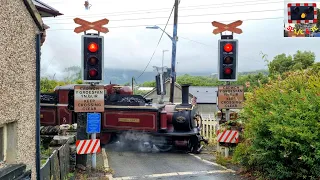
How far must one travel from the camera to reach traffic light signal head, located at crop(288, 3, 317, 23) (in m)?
11.5

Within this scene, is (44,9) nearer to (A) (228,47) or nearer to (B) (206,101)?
(A) (228,47)

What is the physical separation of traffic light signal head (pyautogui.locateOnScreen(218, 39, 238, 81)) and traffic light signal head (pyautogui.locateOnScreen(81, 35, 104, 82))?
3.14 m

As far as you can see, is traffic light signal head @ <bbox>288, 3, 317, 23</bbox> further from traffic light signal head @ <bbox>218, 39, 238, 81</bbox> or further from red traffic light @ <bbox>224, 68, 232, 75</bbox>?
red traffic light @ <bbox>224, 68, 232, 75</bbox>

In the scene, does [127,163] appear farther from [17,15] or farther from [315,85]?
[17,15]

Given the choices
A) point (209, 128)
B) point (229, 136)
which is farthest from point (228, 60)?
point (209, 128)

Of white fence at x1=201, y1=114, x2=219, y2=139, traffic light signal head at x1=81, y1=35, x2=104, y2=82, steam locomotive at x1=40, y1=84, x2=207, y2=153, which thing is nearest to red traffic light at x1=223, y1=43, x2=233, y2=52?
traffic light signal head at x1=81, y1=35, x2=104, y2=82

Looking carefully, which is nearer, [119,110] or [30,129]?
[30,129]

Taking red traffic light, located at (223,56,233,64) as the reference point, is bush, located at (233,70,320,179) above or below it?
below

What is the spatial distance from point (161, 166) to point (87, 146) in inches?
94.2

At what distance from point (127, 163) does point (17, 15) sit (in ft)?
23.7

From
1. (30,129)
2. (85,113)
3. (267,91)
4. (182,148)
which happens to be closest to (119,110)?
(182,148)

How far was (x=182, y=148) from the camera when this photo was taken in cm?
1333

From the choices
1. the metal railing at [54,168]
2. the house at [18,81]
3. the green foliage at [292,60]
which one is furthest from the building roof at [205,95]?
the house at [18,81]

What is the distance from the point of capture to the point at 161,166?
1060 centimetres
